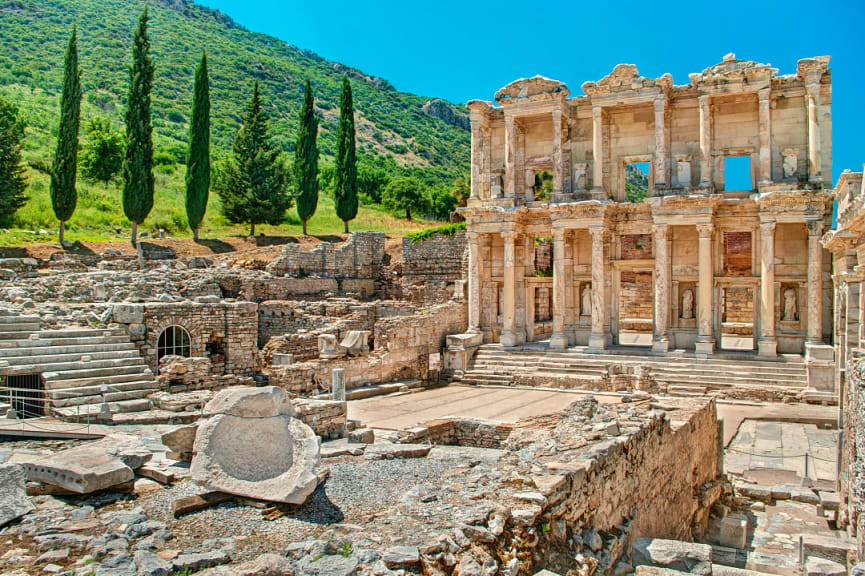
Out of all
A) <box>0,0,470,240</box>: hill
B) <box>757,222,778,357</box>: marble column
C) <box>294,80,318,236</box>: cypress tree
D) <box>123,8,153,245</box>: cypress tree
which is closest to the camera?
<box>757,222,778,357</box>: marble column

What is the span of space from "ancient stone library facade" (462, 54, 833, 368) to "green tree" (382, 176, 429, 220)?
73.4 ft

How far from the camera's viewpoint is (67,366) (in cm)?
1465

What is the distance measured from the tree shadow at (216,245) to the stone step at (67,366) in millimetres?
19331

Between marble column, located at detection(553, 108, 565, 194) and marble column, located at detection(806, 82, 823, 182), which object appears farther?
marble column, located at detection(553, 108, 565, 194)

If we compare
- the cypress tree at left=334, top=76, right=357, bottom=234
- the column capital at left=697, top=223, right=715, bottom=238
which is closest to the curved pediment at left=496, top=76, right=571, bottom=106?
the column capital at left=697, top=223, right=715, bottom=238

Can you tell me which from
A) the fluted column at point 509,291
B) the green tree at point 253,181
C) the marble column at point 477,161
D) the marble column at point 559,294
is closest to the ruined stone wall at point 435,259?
the marble column at point 477,161

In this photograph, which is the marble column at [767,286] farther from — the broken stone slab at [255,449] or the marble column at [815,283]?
the broken stone slab at [255,449]

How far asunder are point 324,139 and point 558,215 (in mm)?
57059

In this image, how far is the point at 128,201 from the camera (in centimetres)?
3312

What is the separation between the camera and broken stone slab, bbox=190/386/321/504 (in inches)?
301

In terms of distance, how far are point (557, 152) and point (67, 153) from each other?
2268 cm

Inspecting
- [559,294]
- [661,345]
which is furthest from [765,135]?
[559,294]

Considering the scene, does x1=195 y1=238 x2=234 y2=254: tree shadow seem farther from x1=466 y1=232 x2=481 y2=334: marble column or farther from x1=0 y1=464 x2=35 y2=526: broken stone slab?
x1=0 y1=464 x2=35 y2=526: broken stone slab

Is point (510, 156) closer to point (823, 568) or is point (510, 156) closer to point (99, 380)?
point (99, 380)
